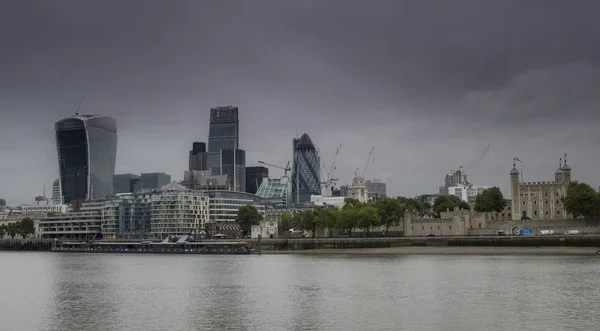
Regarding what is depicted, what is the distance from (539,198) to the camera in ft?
584

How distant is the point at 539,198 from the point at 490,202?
45.2 ft

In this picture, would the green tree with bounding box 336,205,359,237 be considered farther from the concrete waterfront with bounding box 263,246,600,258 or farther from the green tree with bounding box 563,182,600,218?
the green tree with bounding box 563,182,600,218

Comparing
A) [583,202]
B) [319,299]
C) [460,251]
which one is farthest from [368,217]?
[319,299]

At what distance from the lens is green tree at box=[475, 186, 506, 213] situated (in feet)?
618

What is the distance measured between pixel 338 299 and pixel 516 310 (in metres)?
15.1

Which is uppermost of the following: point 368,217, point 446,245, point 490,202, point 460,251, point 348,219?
point 490,202

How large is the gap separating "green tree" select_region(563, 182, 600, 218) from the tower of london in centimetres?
2096

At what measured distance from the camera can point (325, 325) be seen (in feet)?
163

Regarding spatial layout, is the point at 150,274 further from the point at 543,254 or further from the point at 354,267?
the point at 543,254

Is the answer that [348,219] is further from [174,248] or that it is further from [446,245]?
[174,248]

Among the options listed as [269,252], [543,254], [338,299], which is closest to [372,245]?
[269,252]

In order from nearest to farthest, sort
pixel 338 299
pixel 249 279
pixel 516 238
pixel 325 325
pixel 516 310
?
pixel 325 325 < pixel 516 310 < pixel 338 299 < pixel 249 279 < pixel 516 238

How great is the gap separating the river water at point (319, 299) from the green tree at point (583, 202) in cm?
5631

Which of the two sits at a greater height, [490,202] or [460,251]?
[490,202]
